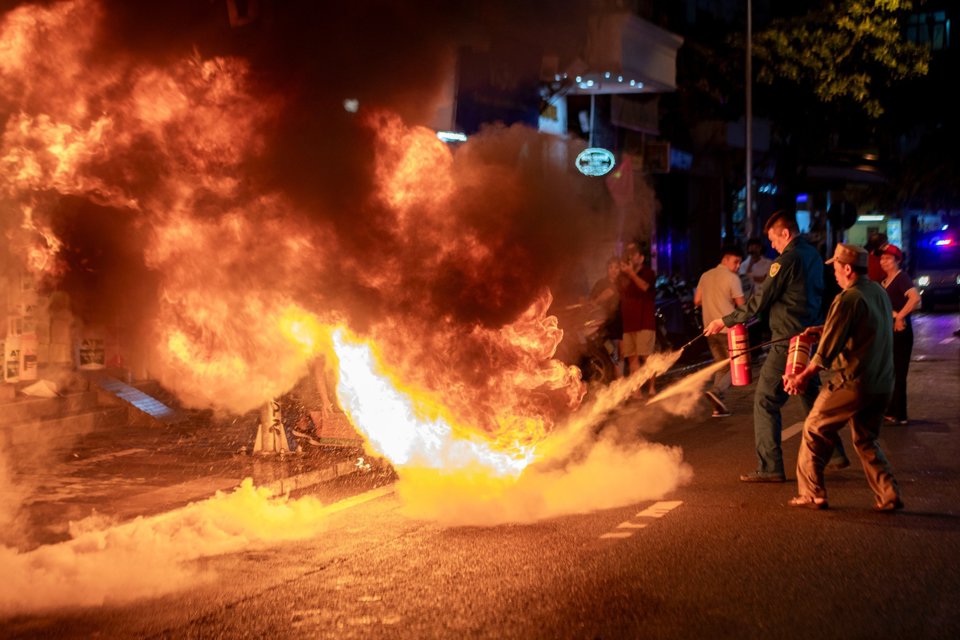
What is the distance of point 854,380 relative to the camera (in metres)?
6.95

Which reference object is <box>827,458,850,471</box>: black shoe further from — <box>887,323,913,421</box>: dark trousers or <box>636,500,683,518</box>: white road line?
<box>887,323,913,421</box>: dark trousers

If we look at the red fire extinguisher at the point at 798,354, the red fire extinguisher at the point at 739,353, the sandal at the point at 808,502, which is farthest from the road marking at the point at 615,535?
the red fire extinguisher at the point at 739,353

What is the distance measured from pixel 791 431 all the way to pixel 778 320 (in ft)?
9.49

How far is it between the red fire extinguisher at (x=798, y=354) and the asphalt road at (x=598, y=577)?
2.95 ft

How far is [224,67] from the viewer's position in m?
8.75

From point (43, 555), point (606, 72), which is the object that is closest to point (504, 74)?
point (606, 72)

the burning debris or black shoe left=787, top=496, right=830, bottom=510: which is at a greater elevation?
the burning debris

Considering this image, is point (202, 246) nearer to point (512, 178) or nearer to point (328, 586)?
point (512, 178)

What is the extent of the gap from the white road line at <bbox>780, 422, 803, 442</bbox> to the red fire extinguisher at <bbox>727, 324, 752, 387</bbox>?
6.40 feet

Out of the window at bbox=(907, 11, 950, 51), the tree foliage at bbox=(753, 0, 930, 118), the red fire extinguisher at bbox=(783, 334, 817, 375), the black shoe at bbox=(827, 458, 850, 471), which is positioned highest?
the window at bbox=(907, 11, 950, 51)

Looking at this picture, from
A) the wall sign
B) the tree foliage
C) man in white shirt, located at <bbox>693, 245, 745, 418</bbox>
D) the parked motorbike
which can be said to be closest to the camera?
man in white shirt, located at <bbox>693, 245, 745, 418</bbox>

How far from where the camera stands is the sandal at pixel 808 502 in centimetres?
710

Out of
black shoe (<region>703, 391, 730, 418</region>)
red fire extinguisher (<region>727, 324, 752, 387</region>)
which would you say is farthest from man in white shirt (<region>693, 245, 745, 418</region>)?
red fire extinguisher (<region>727, 324, 752, 387</region>)

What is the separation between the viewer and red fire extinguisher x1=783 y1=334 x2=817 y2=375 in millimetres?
7371
